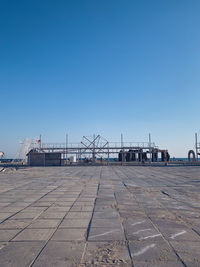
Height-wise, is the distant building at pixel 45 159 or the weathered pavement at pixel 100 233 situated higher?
the distant building at pixel 45 159

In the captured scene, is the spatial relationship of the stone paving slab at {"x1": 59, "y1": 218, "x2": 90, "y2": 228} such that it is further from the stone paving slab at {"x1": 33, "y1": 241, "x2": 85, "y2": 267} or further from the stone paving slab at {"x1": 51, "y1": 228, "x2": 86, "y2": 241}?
the stone paving slab at {"x1": 33, "y1": 241, "x2": 85, "y2": 267}

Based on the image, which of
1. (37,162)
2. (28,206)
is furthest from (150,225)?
(37,162)

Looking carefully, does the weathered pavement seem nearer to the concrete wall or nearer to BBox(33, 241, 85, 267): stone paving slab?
BBox(33, 241, 85, 267): stone paving slab

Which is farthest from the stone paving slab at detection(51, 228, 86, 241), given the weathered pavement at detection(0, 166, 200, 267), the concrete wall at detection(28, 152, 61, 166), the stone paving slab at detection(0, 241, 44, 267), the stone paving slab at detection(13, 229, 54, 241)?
the concrete wall at detection(28, 152, 61, 166)

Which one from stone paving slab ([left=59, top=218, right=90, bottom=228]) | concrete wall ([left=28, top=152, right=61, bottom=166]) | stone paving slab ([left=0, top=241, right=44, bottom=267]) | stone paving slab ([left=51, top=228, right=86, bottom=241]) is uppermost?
concrete wall ([left=28, top=152, right=61, bottom=166])

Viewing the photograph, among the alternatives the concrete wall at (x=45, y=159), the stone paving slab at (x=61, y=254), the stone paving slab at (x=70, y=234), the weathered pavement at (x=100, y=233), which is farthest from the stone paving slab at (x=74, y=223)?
the concrete wall at (x=45, y=159)

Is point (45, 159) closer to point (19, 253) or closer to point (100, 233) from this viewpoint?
point (100, 233)

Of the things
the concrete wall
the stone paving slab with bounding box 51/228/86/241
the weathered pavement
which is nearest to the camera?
the weathered pavement

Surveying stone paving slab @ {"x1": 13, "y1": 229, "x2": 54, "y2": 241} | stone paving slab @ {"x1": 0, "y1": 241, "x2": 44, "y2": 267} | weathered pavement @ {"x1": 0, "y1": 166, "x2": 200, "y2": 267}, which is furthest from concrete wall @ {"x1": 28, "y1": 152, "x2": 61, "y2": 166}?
stone paving slab @ {"x1": 0, "y1": 241, "x2": 44, "y2": 267}

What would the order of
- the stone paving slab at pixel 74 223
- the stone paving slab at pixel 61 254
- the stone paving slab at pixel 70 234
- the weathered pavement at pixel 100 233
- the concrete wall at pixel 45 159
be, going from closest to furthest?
the stone paving slab at pixel 61 254 → the weathered pavement at pixel 100 233 → the stone paving slab at pixel 70 234 → the stone paving slab at pixel 74 223 → the concrete wall at pixel 45 159

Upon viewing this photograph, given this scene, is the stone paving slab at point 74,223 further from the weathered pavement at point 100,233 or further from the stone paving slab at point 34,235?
the stone paving slab at point 34,235

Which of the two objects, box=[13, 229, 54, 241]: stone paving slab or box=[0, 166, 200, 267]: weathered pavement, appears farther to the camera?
box=[13, 229, 54, 241]: stone paving slab

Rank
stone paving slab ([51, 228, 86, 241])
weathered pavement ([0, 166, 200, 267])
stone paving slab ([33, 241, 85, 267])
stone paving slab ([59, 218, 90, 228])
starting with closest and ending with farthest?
1. stone paving slab ([33, 241, 85, 267])
2. weathered pavement ([0, 166, 200, 267])
3. stone paving slab ([51, 228, 86, 241])
4. stone paving slab ([59, 218, 90, 228])

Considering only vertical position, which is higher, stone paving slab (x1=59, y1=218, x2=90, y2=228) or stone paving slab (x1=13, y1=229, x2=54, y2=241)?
stone paving slab (x1=13, y1=229, x2=54, y2=241)
